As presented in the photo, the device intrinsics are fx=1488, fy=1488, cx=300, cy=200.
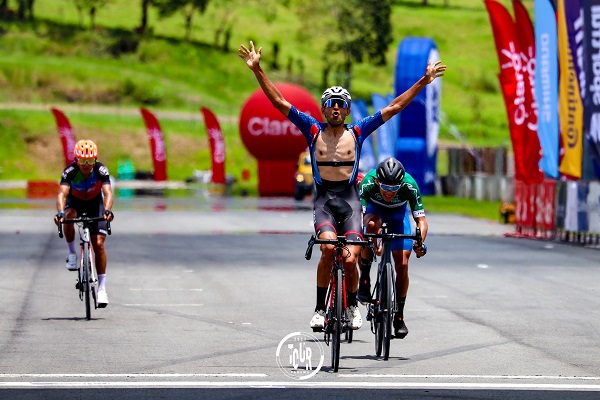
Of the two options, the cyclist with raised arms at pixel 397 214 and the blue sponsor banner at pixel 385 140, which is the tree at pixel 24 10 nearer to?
the blue sponsor banner at pixel 385 140

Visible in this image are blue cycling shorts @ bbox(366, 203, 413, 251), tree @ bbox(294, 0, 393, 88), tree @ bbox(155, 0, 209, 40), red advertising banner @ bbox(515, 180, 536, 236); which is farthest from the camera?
tree @ bbox(155, 0, 209, 40)

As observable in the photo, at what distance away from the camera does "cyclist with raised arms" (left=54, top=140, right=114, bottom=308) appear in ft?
52.9

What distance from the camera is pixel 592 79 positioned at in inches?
1059

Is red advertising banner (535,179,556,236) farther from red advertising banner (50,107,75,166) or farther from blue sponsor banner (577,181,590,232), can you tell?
red advertising banner (50,107,75,166)

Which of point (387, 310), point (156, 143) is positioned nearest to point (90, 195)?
point (387, 310)

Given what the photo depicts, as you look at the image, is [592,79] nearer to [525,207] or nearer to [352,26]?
[525,207]

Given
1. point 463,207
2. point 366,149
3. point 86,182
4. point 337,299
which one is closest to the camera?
point 337,299

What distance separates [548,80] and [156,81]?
271ft

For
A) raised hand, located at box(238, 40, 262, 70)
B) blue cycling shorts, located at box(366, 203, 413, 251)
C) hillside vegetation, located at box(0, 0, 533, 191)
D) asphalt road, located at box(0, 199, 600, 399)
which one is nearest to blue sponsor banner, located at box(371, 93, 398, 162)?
hillside vegetation, located at box(0, 0, 533, 191)

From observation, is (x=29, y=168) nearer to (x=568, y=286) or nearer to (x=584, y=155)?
(x=584, y=155)

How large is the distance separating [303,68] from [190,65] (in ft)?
30.4

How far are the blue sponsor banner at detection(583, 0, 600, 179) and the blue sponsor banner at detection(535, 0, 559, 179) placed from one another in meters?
2.07

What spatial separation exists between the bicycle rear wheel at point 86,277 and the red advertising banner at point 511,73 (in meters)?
18.3

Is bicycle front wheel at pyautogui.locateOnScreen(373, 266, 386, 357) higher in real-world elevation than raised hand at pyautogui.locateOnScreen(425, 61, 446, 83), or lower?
lower
